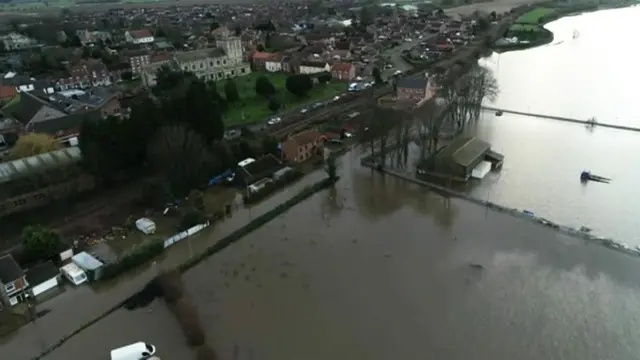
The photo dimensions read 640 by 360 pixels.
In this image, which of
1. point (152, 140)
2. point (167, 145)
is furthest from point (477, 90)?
point (152, 140)

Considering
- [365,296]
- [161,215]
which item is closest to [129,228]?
[161,215]

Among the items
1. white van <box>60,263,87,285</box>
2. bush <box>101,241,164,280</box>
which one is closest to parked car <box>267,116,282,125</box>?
bush <box>101,241,164,280</box>

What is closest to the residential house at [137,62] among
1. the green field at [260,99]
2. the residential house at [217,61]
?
the residential house at [217,61]

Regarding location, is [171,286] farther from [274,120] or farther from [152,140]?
[274,120]

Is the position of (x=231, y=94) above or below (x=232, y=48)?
below

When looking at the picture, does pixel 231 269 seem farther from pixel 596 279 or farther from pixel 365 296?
pixel 596 279

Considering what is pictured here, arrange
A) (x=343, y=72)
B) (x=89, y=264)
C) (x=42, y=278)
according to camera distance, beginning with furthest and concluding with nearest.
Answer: (x=343, y=72) → (x=89, y=264) → (x=42, y=278)

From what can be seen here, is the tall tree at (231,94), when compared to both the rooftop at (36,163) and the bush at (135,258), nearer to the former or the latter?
the rooftop at (36,163)
